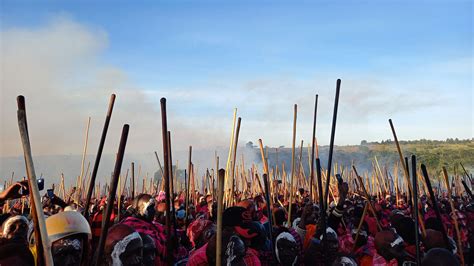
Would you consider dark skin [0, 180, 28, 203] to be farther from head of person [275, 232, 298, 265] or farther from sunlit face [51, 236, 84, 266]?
head of person [275, 232, 298, 265]

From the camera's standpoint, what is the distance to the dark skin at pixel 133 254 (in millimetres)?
3090

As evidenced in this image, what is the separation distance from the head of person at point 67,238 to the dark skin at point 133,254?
328 mm

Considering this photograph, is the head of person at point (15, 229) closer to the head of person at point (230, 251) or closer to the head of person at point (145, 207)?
the head of person at point (145, 207)

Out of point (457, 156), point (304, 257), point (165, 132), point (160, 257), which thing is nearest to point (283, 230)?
point (304, 257)

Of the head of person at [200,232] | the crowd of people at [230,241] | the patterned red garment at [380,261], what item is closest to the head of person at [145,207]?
the crowd of people at [230,241]

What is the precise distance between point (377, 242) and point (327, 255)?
0.53 m

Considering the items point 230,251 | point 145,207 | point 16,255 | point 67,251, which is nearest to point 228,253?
point 230,251

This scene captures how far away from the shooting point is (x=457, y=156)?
148 ft

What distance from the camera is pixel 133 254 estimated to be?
10.3 feet

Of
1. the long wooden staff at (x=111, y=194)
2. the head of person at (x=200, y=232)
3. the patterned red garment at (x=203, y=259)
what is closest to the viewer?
the long wooden staff at (x=111, y=194)

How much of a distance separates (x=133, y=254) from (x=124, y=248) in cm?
8

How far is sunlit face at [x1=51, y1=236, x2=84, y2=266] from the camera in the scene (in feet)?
8.96

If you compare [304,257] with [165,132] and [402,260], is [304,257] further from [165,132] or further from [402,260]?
[165,132]

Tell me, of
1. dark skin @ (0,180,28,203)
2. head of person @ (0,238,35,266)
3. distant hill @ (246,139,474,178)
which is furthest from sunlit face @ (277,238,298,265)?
distant hill @ (246,139,474,178)
